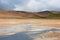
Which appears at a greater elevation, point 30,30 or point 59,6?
point 59,6

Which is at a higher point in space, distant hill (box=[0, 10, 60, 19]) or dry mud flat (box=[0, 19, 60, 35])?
distant hill (box=[0, 10, 60, 19])

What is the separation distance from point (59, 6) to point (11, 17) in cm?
32

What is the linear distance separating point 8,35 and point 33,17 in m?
0.20

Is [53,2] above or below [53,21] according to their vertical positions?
above

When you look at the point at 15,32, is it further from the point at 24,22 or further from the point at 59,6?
the point at 59,6

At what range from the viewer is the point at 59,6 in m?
0.81

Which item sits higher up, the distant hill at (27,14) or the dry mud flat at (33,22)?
the distant hill at (27,14)

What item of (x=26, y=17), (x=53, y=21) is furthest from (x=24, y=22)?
(x=53, y=21)

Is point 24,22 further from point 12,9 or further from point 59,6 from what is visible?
point 59,6

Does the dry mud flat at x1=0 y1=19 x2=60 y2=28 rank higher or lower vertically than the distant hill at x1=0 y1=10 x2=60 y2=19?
lower

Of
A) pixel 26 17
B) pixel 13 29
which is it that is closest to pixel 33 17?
pixel 26 17

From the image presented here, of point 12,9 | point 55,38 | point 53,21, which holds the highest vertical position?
point 12,9

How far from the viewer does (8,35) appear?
74 centimetres

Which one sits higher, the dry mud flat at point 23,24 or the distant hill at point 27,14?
the distant hill at point 27,14
